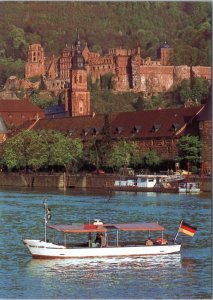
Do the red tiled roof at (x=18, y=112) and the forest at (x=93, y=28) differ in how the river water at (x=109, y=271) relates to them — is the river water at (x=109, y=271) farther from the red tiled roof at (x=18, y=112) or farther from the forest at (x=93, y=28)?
the forest at (x=93, y=28)

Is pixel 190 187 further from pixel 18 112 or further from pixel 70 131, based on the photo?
pixel 18 112

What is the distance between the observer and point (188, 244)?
38906 millimetres

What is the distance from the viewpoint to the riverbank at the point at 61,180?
250 ft

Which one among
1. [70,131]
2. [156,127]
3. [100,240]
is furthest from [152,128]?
[100,240]

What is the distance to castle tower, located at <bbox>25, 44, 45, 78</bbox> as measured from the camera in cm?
16525

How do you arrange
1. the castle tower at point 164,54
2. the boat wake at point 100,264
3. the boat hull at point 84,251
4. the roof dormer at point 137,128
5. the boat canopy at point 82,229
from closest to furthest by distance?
the boat wake at point 100,264 < the boat hull at point 84,251 < the boat canopy at point 82,229 < the roof dormer at point 137,128 < the castle tower at point 164,54

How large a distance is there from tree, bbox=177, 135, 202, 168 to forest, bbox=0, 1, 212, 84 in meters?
95.4

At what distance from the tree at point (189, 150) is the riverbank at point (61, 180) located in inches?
207

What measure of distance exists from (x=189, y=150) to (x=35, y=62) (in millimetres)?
91238

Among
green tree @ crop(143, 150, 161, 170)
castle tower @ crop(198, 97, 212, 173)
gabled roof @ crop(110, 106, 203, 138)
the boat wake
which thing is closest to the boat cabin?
the boat wake

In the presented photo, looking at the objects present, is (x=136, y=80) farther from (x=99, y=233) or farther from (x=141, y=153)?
(x=99, y=233)

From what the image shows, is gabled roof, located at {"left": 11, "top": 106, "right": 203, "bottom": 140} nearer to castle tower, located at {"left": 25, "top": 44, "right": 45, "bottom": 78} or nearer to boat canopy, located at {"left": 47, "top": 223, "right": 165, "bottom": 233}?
boat canopy, located at {"left": 47, "top": 223, "right": 165, "bottom": 233}

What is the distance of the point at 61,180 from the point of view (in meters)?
81.1

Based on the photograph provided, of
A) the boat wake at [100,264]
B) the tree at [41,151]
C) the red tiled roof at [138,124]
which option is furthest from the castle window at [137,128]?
the boat wake at [100,264]
